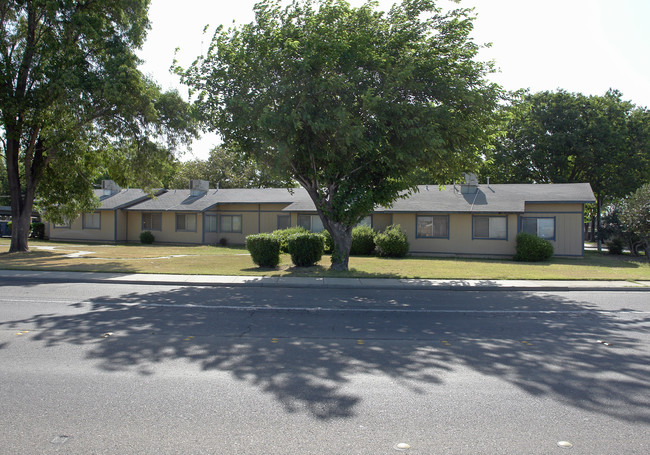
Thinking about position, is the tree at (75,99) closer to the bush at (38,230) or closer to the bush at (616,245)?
the bush at (38,230)

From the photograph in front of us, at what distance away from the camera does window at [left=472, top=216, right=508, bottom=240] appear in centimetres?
2569

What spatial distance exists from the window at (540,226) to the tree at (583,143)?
13327 millimetres

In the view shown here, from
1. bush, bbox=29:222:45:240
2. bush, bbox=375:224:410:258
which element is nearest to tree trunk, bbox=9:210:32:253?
bush, bbox=29:222:45:240

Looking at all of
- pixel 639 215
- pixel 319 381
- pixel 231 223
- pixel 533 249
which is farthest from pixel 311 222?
pixel 319 381

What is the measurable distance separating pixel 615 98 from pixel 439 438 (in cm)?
4538

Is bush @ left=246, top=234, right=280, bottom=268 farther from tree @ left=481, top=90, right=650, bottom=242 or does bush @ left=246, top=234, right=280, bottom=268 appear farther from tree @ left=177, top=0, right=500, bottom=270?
tree @ left=481, top=90, right=650, bottom=242

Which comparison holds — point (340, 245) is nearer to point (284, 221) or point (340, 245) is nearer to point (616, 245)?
point (284, 221)

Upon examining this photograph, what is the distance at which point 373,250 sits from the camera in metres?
26.0

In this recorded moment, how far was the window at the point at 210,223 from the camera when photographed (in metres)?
32.8

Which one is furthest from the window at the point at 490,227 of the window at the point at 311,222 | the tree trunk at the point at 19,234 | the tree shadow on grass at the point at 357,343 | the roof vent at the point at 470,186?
the tree trunk at the point at 19,234

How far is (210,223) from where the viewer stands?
3306cm

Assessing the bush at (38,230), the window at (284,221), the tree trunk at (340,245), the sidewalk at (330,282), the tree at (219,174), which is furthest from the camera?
the tree at (219,174)

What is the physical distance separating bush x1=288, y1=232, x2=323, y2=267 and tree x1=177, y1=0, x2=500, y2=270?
2.24 metres

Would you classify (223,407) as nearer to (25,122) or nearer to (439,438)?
(439,438)
